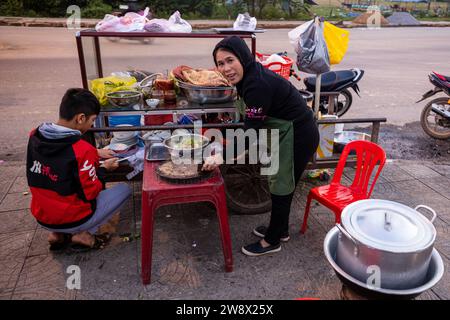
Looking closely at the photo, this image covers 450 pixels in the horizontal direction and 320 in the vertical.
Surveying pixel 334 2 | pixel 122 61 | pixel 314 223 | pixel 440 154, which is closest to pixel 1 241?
pixel 314 223

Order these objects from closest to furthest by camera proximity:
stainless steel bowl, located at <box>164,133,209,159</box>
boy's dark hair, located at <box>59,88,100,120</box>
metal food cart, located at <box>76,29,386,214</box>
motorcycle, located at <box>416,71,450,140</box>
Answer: boy's dark hair, located at <box>59,88,100,120</box>
stainless steel bowl, located at <box>164,133,209,159</box>
metal food cart, located at <box>76,29,386,214</box>
motorcycle, located at <box>416,71,450,140</box>

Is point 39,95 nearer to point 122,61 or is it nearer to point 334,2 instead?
point 122,61

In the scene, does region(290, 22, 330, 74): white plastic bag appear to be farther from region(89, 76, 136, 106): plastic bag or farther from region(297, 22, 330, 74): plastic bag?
region(89, 76, 136, 106): plastic bag

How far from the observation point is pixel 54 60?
9680 mm

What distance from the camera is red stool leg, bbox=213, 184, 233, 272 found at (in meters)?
2.51

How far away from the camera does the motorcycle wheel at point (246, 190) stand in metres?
3.41

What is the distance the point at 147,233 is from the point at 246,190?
4.71 feet

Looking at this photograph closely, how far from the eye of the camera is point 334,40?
11.9ft

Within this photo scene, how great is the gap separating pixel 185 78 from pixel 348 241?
2.34 meters

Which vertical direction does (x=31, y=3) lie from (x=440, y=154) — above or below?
above

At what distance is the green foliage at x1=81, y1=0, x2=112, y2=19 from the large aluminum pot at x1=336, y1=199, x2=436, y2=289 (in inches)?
723

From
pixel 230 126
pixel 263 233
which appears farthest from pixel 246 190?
pixel 230 126

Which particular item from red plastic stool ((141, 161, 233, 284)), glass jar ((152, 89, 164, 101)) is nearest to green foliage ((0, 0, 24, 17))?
glass jar ((152, 89, 164, 101))

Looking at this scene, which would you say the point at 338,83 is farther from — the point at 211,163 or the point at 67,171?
the point at 67,171
